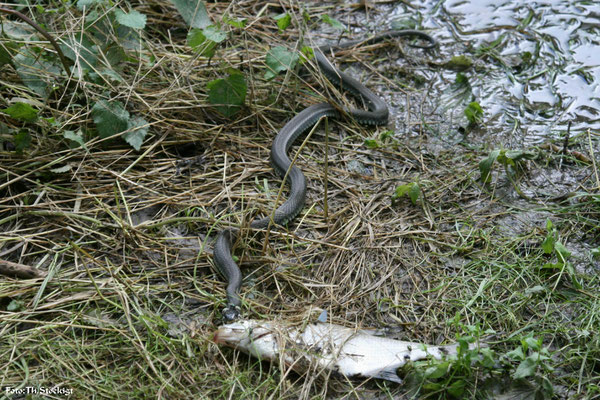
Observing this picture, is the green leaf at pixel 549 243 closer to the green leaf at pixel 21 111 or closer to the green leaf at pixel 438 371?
the green leaf at pixel 438 371

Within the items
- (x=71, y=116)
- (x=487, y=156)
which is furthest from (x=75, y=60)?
(x=487, y=156)

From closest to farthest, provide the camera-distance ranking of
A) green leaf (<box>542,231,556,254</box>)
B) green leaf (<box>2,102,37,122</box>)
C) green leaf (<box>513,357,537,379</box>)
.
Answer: green leaf (<box>513,357,537,379</box>), green leaf (<box>542,231,556,254</box>), green leaf (<box>2,102,37,122</box>)

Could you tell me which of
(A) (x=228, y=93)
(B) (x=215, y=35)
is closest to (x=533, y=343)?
(A) (x=228, y=93)

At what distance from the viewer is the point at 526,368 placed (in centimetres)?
367

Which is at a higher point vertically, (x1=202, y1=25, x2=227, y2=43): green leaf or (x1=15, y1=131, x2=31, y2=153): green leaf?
(x1=202, y1=25, x2=227, y2=43): green leaf

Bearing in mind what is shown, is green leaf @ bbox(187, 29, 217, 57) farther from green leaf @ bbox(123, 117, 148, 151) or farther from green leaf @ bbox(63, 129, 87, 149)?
green leaf @ bbox(63, 129, 87, 149)

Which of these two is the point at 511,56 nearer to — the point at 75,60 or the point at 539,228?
the point at 539,228

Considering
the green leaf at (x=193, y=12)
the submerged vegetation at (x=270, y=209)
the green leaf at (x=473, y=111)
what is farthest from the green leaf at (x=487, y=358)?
the green leaf at (x=193, y=12)

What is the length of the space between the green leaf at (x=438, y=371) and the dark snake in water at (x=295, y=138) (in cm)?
139

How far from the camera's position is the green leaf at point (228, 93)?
19.1ft

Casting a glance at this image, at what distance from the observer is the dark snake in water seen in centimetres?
450

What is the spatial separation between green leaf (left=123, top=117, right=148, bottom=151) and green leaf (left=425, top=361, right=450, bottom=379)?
335cm

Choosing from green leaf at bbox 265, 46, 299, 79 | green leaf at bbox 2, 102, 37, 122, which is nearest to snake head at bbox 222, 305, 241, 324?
green leaf at bbox 2, 102, 37, 122

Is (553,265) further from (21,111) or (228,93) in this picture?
(21,111)
